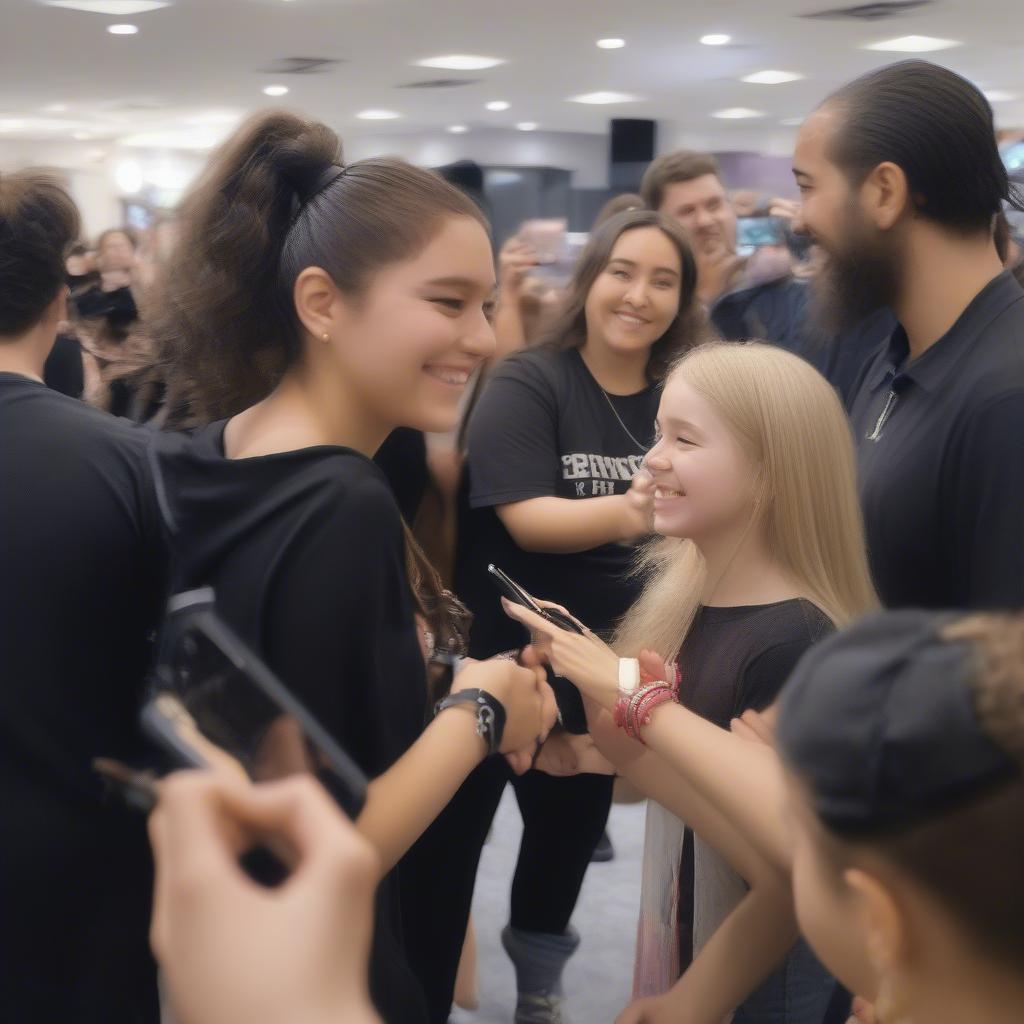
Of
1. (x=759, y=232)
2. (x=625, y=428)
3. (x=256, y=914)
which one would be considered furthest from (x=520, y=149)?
(x=256, y=914)

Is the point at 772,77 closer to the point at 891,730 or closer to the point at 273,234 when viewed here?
the point at 273,234

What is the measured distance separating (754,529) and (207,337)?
29.5 inches

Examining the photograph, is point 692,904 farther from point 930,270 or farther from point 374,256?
point 930,270

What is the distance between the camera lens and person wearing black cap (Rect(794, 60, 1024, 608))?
5.07 ft

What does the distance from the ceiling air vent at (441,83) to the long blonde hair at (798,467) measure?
11520 mm

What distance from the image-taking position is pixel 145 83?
1238 centimetres

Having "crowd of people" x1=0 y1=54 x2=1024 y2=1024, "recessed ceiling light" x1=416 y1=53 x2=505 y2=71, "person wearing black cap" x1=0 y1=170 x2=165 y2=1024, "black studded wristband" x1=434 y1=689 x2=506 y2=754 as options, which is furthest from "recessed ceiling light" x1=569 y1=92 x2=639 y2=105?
"black studded wristband" x1=434 y1=689 x2=506 y2=754

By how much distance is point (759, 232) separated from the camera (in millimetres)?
5008

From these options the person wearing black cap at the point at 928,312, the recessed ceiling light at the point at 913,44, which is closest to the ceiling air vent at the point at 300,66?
the recessed ceiling light at the point at 913,44

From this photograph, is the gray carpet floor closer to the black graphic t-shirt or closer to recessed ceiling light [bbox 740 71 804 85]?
the black graphic t-shirt

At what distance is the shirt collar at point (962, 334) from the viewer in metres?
1.68

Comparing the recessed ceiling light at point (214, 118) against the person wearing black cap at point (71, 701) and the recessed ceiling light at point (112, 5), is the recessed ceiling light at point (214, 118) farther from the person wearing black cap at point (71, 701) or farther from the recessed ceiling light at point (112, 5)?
the person wearing black cap at point (71, 701)

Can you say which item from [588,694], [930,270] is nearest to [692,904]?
[588,694]

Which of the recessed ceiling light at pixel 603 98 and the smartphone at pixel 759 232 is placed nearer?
the smartphone at pixel 759 232
